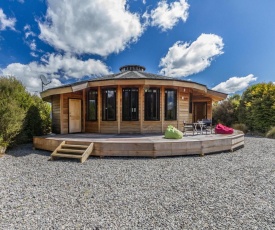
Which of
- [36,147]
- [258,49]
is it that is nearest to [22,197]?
[36,147]

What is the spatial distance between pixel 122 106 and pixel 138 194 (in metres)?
5.80

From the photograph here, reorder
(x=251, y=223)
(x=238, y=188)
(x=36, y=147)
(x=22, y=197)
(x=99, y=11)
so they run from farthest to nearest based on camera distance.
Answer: (x=99, y=11), (x=36, y=147), (x=238, y=188), (x=22, y=197), (x=251, y=223)

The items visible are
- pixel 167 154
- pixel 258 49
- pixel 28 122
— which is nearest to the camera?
pixel 167 154

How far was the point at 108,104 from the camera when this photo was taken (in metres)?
8.58

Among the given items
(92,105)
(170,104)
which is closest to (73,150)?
(92,105)

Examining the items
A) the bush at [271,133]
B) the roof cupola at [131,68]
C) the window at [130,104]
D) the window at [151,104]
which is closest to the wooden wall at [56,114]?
the window at [130,104]

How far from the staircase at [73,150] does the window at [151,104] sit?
377 centimetres

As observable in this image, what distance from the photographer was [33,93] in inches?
374

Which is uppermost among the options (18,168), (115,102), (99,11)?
(99,11)

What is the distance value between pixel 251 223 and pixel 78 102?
906cm

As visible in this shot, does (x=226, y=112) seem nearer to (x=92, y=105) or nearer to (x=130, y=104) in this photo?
(x=130, y=104)

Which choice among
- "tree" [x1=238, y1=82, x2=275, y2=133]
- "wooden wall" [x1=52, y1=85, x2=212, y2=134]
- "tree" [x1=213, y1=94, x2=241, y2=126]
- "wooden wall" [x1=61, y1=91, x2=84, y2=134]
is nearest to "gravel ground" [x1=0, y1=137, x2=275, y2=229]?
"wooden wall" [x1=52, y1=85, x2=212, y2=134]

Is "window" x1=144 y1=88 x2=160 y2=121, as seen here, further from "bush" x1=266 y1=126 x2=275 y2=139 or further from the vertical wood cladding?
"bush" x1=266 y1=126 x2=275 y2=139

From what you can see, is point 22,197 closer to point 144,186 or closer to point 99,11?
point 144,186
